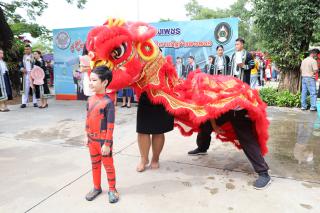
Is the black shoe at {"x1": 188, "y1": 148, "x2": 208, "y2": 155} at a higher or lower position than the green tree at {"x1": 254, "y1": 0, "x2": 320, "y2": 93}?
lower

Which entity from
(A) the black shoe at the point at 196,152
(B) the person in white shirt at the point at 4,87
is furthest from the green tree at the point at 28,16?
(A) the black shoe at the point at 196,152

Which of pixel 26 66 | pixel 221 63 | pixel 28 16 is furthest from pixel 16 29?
pixel 221 63

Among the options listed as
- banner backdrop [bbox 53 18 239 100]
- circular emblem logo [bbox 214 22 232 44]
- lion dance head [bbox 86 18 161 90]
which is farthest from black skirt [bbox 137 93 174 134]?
circular emblem logo [bbox 214 22 232 44]

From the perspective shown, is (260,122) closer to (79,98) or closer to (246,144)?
(246,144)

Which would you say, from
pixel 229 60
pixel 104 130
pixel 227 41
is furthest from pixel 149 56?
pixel 227 41

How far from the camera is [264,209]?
8.90 ft

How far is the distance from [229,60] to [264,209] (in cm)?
501

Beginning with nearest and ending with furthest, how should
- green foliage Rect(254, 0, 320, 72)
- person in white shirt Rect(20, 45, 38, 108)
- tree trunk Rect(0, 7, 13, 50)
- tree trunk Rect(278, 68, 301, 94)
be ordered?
person in white shirt Rect(20, 45, 38, 108) → green foliage Rect(254, 0, 320, 72) → tree trunk Rect(278, 68, 301, 94) → tree trunk Rect(0, 7, 13, 50)

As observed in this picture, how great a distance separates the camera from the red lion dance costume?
9.77ft

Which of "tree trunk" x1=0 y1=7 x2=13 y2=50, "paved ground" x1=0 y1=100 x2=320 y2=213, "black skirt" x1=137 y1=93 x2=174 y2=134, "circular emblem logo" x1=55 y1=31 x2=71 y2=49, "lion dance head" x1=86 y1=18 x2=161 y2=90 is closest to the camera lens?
"paved ground" x1=0 y1=100 x2=320 y2=213

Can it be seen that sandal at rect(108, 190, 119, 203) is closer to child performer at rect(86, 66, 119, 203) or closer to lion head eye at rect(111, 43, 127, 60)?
child performer at rect(86, 66, 119, 203)

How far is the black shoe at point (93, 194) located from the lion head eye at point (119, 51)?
4.19 feet

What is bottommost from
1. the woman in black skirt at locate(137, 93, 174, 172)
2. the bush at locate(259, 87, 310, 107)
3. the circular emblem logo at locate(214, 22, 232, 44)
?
the bush at locate(259, 87, 310, 107)

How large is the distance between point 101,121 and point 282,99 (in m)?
6.83
